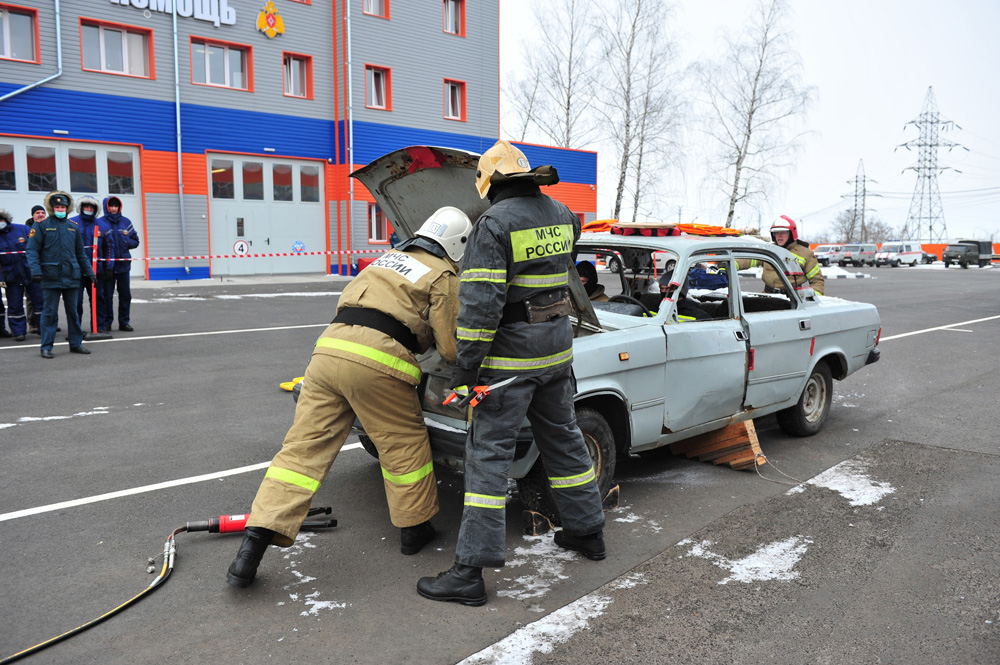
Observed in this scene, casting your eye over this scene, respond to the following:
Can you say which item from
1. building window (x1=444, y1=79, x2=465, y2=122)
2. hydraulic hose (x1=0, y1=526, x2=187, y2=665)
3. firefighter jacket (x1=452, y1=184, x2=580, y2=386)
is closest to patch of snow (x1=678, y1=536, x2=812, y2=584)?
firefighter jacket (x1=452, y1=184, x2=580, y2=386)

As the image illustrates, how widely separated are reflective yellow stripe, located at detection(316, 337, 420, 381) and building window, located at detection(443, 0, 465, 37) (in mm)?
26431

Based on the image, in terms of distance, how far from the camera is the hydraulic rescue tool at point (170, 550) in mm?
2934

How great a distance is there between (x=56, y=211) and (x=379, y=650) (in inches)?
331

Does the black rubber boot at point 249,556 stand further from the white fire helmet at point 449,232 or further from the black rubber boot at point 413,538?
the white fire helmet at point 449,232

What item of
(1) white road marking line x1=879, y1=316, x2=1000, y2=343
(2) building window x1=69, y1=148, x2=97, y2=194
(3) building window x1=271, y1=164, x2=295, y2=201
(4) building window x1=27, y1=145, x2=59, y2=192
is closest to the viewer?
(1) white road marking line x1=879, y1=316, x2=1000, y2=343

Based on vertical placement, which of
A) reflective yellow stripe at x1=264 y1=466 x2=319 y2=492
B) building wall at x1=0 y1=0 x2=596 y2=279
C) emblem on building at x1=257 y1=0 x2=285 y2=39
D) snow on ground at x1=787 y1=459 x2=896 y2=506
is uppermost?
emblem on building at x1=257 y1=0 x2=285 y2=39

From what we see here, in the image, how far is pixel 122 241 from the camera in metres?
11.3

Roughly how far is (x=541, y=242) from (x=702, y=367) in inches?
72.6

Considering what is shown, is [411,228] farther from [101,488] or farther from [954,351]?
[954,351]

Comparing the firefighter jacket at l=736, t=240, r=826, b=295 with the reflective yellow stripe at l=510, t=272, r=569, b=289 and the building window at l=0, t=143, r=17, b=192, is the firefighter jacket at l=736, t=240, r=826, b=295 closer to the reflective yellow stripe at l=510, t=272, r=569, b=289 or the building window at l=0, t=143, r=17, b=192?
the reflective yellow stripe at l=510, t=272, r=569, b=289

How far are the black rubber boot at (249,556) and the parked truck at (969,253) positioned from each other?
5059 centimetres

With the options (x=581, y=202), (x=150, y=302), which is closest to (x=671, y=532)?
(x=150, y=302)

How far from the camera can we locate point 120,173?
2134cm

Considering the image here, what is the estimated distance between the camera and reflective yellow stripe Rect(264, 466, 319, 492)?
3521mm
